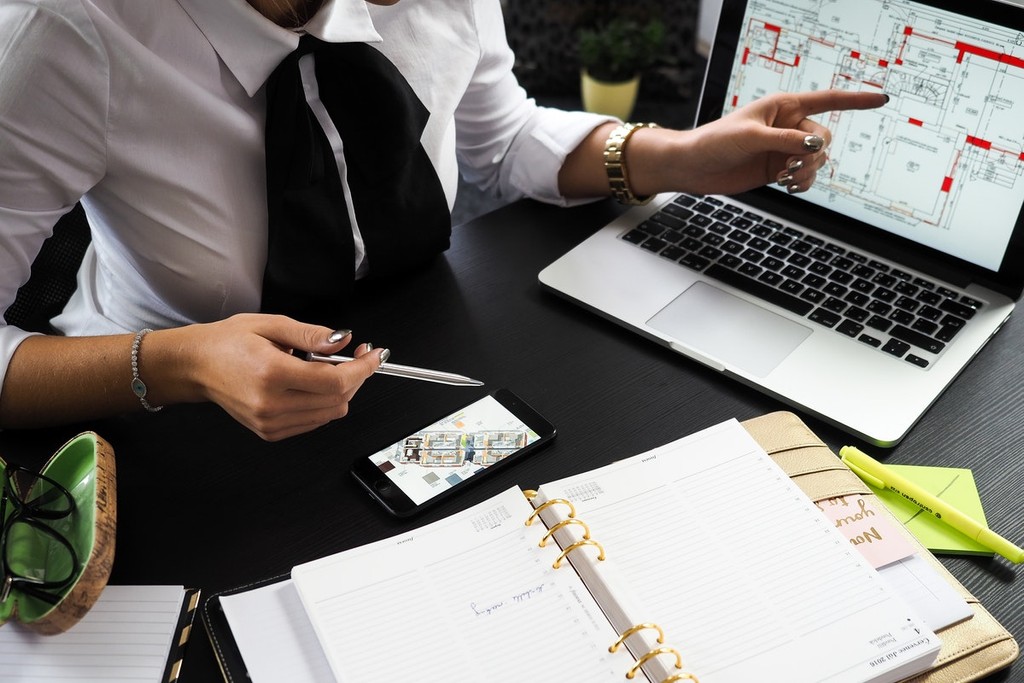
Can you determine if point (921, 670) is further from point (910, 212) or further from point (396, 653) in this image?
point (910, 212)

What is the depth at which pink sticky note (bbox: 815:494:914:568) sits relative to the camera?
715 mm

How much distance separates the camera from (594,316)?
1.00 meters

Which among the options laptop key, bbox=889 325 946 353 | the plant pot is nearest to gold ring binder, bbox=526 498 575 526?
laptop key, bbox=889 325 946 353

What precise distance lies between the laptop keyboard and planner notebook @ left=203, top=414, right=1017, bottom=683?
0.89 feet

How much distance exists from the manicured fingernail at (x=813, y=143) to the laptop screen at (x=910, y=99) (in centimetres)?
7

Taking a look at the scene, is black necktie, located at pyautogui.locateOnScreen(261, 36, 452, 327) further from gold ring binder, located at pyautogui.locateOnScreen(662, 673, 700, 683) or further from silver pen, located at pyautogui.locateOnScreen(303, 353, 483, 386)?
gold ring binder, located at pyautogui.locateOnScreen(662, 673, 700, 683)

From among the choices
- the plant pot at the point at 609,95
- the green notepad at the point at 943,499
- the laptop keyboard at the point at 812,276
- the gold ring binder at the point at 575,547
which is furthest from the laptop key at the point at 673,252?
the plant pot at the point at 609,95

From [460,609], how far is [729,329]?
455 mm

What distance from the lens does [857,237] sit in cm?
106

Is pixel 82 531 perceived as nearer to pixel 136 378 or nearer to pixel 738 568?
pixel 136 378

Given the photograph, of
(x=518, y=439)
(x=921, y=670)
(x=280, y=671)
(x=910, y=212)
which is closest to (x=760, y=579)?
(x=921, y=670)

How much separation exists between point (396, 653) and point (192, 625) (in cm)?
17

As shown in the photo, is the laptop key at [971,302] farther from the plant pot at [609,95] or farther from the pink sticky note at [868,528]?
the plant pot at [609,95]

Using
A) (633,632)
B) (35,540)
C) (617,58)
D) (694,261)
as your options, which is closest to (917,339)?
(694,261)
